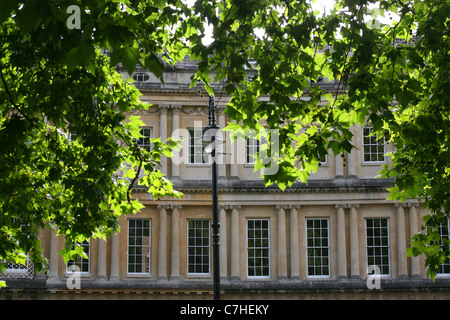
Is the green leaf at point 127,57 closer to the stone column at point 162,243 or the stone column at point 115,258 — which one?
the stone column at point 115,258

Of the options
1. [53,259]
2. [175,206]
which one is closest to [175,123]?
[175,206]

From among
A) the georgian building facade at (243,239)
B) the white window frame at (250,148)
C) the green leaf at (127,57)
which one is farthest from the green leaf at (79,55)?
the white window frame at (250,148)

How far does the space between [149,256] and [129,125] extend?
17.3 metres

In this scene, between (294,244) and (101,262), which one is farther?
(294,244)

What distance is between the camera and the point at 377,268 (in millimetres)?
28016

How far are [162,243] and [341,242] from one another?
7.54 m

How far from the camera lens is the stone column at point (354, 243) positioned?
27.8 m

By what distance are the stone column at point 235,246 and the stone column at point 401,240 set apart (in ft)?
22.1

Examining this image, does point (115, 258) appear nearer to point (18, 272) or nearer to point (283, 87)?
point (18, 272)

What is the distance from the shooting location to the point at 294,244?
1104 inches

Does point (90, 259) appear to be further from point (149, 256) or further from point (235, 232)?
point (235, 232)
